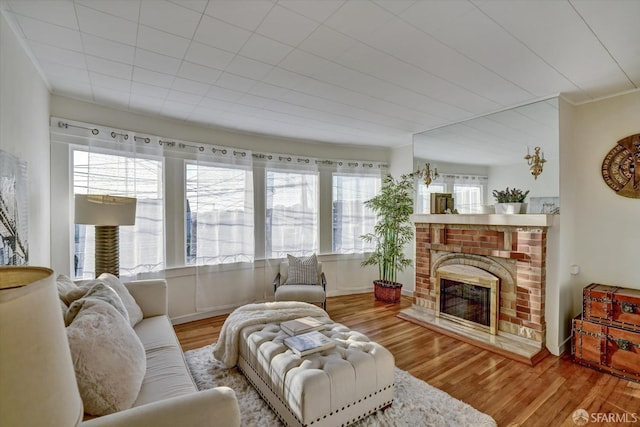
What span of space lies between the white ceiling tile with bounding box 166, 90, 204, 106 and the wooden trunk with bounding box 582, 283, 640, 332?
435 cm

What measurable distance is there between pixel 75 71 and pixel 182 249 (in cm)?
219

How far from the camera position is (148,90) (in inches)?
114

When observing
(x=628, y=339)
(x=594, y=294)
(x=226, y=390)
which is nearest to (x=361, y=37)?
(x=226, y=390)

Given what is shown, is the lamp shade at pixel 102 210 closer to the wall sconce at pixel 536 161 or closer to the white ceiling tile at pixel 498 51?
the white ceiling tile at pixel 498 51

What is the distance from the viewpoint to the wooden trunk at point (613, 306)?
2.64 m

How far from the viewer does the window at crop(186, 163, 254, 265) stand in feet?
13.0

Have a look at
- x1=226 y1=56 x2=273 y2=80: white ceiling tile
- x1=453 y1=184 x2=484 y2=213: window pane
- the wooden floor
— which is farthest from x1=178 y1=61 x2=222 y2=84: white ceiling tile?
x1=453 y1=184 x2=484 y2=213: window pane

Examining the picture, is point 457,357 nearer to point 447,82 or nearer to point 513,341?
point 513,341

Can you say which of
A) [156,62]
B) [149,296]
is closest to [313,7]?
[156,62]

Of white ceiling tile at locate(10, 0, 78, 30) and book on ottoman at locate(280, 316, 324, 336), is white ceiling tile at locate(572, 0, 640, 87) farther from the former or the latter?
white ceiling tile at locate(10, 0, 78, 30)

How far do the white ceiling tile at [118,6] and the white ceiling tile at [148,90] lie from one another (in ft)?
3.47

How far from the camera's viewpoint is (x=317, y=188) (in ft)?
16.3

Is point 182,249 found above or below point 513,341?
above

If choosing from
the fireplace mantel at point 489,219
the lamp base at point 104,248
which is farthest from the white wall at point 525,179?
the lamp base at point 104,248
